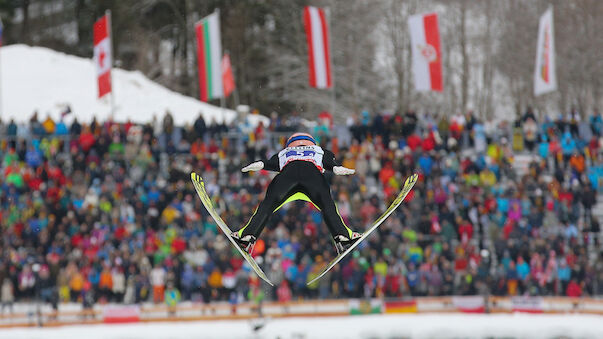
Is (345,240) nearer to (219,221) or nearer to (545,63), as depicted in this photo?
(219,221)

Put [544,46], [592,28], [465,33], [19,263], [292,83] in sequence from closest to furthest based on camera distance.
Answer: [19,263], [544,46], [592,28], [465,33], [292,83]

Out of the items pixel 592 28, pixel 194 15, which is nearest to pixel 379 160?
pixel 592 28

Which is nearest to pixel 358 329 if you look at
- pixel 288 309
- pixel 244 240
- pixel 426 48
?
pixel 288 309

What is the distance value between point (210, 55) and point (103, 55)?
2.66m

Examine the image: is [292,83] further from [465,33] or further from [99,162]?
[99,162]

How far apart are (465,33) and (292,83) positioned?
7.81 metres

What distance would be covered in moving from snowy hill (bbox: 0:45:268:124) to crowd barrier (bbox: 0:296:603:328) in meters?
11.4

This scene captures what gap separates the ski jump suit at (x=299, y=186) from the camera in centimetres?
1098

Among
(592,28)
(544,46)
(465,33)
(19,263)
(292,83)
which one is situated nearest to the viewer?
(19,263)

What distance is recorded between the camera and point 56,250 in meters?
19.6

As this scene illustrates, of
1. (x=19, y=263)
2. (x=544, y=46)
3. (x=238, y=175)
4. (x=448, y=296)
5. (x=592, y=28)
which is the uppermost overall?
(x=592, y=28)

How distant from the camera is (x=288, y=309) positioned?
17953mm

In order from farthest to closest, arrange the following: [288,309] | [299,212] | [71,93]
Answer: [71,93] < [299,212] < [288,309]

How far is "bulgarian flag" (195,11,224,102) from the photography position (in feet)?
78.4
